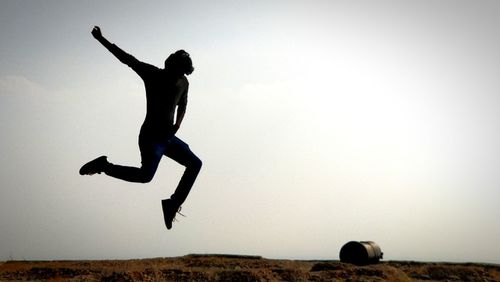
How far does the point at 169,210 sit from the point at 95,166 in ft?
3.10

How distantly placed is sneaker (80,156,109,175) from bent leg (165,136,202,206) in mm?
648

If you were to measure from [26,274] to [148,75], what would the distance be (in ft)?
51.0

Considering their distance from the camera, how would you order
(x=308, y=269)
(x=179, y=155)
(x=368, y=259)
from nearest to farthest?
(x=179, y=155)
(x=308, y=269)
(x=368, y=259)

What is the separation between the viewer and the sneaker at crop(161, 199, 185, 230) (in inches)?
197

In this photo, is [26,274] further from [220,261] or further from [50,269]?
[220,261]

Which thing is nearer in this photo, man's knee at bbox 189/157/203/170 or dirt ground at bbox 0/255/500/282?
man's knee at bbox 189/157/203/170

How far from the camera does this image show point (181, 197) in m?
5.11

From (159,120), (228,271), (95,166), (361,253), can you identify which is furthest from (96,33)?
(361,253)

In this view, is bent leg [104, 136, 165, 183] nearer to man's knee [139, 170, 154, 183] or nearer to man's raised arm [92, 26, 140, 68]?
man's knee [139, 170, 154, 183]

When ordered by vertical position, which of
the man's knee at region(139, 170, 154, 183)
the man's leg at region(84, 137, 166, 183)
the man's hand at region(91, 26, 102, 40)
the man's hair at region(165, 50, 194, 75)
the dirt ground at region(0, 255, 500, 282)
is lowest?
the dirt ground at region(0, 255, 500, 282)

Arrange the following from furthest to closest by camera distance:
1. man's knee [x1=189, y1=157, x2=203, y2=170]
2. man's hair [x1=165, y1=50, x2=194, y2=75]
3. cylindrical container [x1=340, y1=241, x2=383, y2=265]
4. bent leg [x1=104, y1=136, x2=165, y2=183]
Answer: cylindrical container [x1=340, y1=241, x2=383, y2=265] → man's knee [x1=189, y1=157, x2=203, y2=170] → man's hair [x1=165, y1=50, x2=194, y2=75] → bent leg [x1=104, y1=136, x2=165, y2=183]

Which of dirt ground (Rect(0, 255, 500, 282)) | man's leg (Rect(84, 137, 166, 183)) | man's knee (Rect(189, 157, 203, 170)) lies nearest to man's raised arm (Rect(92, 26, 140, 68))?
man's leg (Rect(84, 137, 166, 183))

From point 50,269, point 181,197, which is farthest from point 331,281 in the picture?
point 181,197

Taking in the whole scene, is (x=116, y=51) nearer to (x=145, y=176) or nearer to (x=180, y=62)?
(x=180, y=62)
